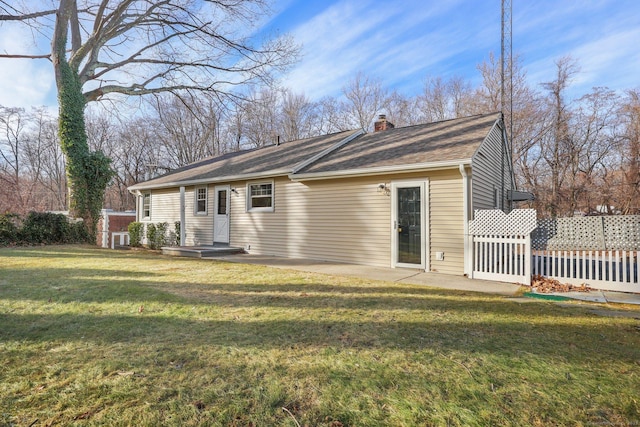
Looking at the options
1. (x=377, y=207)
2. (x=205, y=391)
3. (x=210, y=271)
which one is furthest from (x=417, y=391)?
(x=377, y=207)

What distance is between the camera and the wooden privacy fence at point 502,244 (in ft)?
20.0

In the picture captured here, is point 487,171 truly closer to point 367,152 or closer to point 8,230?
point 367,152

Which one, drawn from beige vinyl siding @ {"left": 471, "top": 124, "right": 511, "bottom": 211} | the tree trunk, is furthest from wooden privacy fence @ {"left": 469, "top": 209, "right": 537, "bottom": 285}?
the tree trunk

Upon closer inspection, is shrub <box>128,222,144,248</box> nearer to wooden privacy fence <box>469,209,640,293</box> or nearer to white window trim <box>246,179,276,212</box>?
white window trim <box>246,179,276,212</box>

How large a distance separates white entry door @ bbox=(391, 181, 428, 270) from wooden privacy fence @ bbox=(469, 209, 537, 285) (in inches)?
Answer: 45.3

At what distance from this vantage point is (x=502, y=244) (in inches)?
261

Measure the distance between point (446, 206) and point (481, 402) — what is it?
566 cm

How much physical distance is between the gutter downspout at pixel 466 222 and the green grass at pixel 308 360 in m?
1.89

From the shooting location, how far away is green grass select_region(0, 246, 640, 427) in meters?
1.97

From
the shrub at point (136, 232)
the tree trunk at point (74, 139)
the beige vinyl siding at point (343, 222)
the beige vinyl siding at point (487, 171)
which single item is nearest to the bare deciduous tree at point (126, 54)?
the tree trunk at point (74, 139)

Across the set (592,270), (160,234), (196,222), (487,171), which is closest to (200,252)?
(196,222)

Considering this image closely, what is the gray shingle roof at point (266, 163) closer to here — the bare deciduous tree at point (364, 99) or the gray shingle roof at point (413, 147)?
the gray shingle roof at point (413, 147)

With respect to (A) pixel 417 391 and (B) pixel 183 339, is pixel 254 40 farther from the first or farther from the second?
(A) pixel 417 391

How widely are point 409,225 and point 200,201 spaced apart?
8412mm
